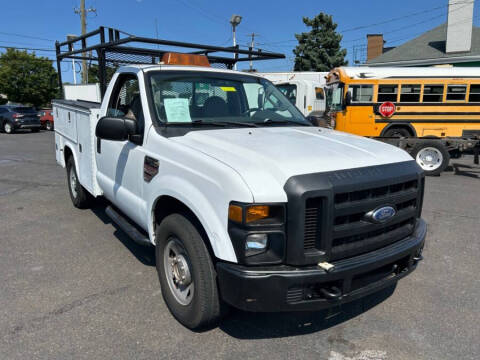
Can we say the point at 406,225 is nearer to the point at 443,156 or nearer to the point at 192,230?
the point at 192,230

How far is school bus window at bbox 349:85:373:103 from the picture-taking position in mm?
11273

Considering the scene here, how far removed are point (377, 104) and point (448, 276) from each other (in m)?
8.23

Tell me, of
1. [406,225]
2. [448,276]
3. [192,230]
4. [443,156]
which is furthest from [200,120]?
[443,156]

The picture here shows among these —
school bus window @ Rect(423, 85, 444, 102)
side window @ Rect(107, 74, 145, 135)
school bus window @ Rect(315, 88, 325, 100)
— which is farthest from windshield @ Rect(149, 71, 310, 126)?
school bus window @ Rect(315, 88, 325, 100)

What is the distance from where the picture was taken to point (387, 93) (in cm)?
1120

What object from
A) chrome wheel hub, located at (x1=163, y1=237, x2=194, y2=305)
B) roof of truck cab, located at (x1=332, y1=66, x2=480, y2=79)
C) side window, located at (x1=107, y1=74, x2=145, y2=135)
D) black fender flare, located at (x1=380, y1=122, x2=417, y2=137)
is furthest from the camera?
black fender flare, located at (x1=380, y1=122, x2=417, y2=137)

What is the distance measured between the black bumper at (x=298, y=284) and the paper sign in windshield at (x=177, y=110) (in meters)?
1.53

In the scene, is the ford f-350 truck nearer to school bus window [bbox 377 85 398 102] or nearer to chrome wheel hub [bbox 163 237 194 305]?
chrome wheel hub [bbox 163 237 194 305]

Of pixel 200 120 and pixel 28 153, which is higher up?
pixel 200 120

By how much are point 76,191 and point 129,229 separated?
260 cm

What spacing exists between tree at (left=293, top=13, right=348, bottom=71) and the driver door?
31784mm

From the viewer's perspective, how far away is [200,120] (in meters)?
3.48

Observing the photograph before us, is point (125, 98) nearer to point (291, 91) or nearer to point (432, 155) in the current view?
point (432, 155)

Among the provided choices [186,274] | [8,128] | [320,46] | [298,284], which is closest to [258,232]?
[298,284]
